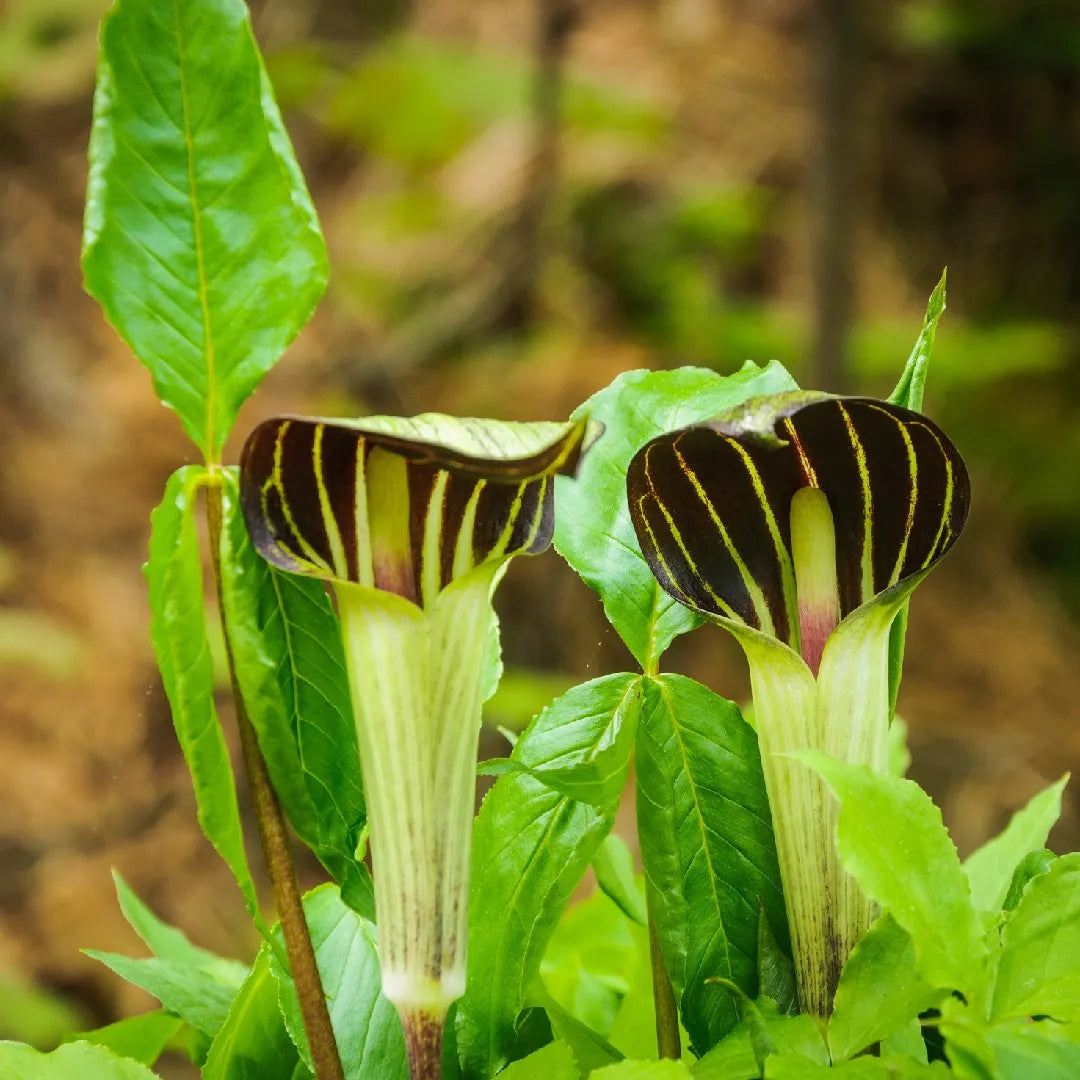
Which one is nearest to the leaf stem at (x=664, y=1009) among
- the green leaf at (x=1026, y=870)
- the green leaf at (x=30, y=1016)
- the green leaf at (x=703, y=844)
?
the green leaf at (x=703, y=844)

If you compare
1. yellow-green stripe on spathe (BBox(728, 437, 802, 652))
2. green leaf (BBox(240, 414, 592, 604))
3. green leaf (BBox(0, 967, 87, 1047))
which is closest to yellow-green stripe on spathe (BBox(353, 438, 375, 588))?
green leaf (BBox(240, 414, 592, 604))

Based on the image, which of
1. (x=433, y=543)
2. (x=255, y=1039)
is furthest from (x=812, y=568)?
(x=255, y=1039)

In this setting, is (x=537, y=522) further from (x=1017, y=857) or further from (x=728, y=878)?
(x=1017, y=857)

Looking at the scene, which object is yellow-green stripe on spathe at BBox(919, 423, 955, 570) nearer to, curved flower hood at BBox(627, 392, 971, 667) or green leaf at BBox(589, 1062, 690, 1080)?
curved flower hood at BBox(627, 392, 971, 667)

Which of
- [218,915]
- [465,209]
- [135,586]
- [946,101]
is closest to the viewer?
[218,915]

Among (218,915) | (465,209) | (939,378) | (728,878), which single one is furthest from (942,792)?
(728,878)
